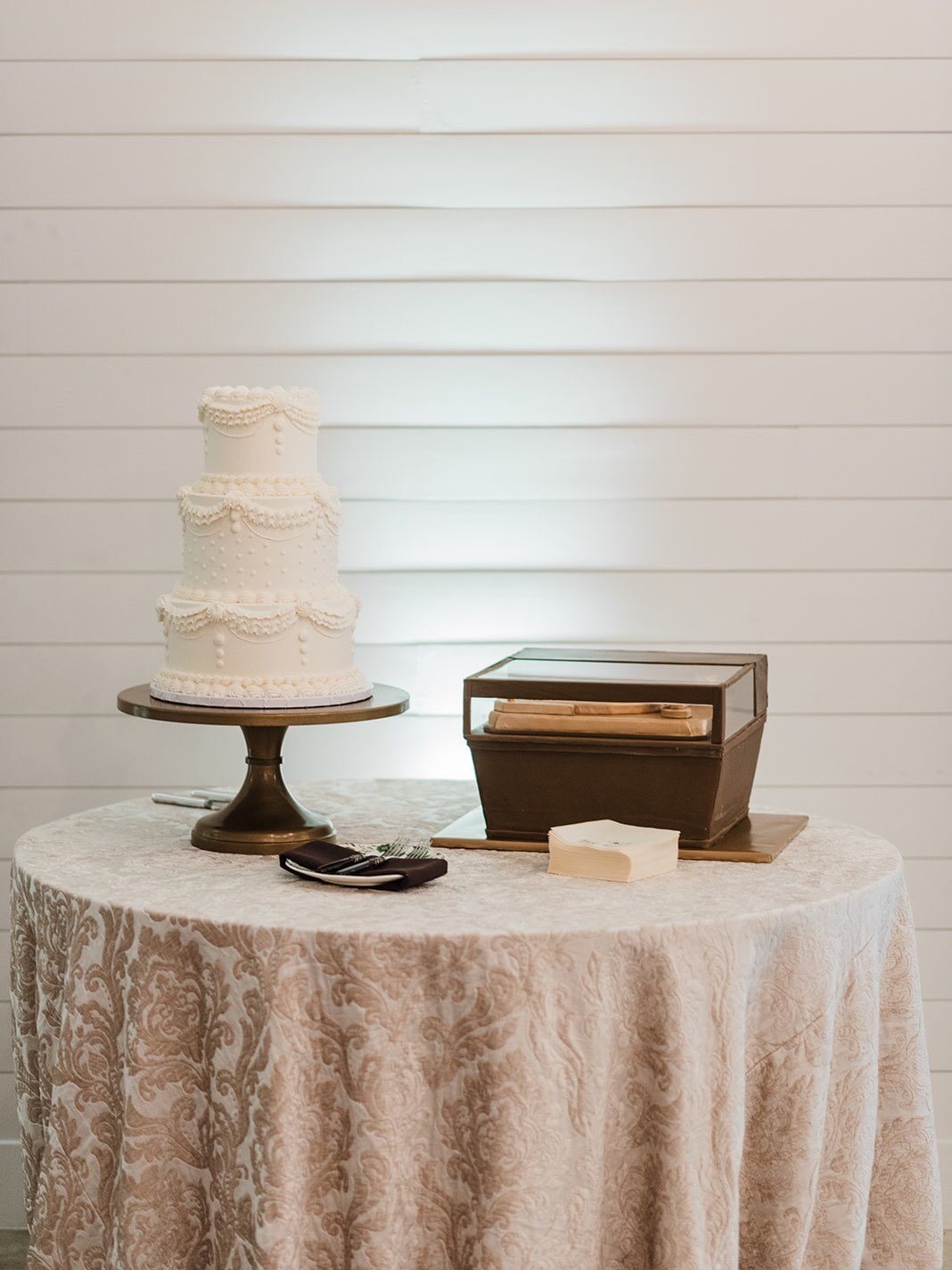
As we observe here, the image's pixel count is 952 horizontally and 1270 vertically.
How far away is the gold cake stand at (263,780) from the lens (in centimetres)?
160

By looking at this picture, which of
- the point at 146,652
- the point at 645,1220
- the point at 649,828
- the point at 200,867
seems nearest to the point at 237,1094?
the point at 200,867

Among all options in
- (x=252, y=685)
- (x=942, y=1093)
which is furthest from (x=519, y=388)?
(x=942, y=1093)

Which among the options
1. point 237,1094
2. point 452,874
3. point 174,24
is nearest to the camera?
point 237,1094

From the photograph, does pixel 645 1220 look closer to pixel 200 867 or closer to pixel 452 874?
pixel 452 874

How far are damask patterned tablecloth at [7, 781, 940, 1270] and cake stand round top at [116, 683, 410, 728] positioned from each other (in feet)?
0.62

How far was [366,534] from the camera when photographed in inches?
93.9

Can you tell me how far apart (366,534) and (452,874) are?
95cm

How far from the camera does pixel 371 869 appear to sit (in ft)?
4.91

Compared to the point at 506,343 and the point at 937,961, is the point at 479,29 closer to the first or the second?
the point at 506,343

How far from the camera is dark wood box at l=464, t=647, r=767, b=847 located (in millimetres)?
1623

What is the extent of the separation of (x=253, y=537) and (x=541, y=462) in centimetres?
84

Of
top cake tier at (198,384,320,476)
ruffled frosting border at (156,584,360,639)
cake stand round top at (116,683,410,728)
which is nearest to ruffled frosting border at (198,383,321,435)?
top cake tier at (198,384,320,476)

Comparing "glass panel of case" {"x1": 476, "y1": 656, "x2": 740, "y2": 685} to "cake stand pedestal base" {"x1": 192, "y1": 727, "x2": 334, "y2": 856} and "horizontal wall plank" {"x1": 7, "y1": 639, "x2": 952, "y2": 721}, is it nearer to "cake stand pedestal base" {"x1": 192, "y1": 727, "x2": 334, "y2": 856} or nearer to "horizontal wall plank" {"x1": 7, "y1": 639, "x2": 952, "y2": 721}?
"cake stand pedestal base" {"x1": 192, "y1": 727, "x2": 334, "y2": 856}

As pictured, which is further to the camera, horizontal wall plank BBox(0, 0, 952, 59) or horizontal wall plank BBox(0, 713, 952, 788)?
horizontal wall plank BBox(0, 713, 952, 788)
